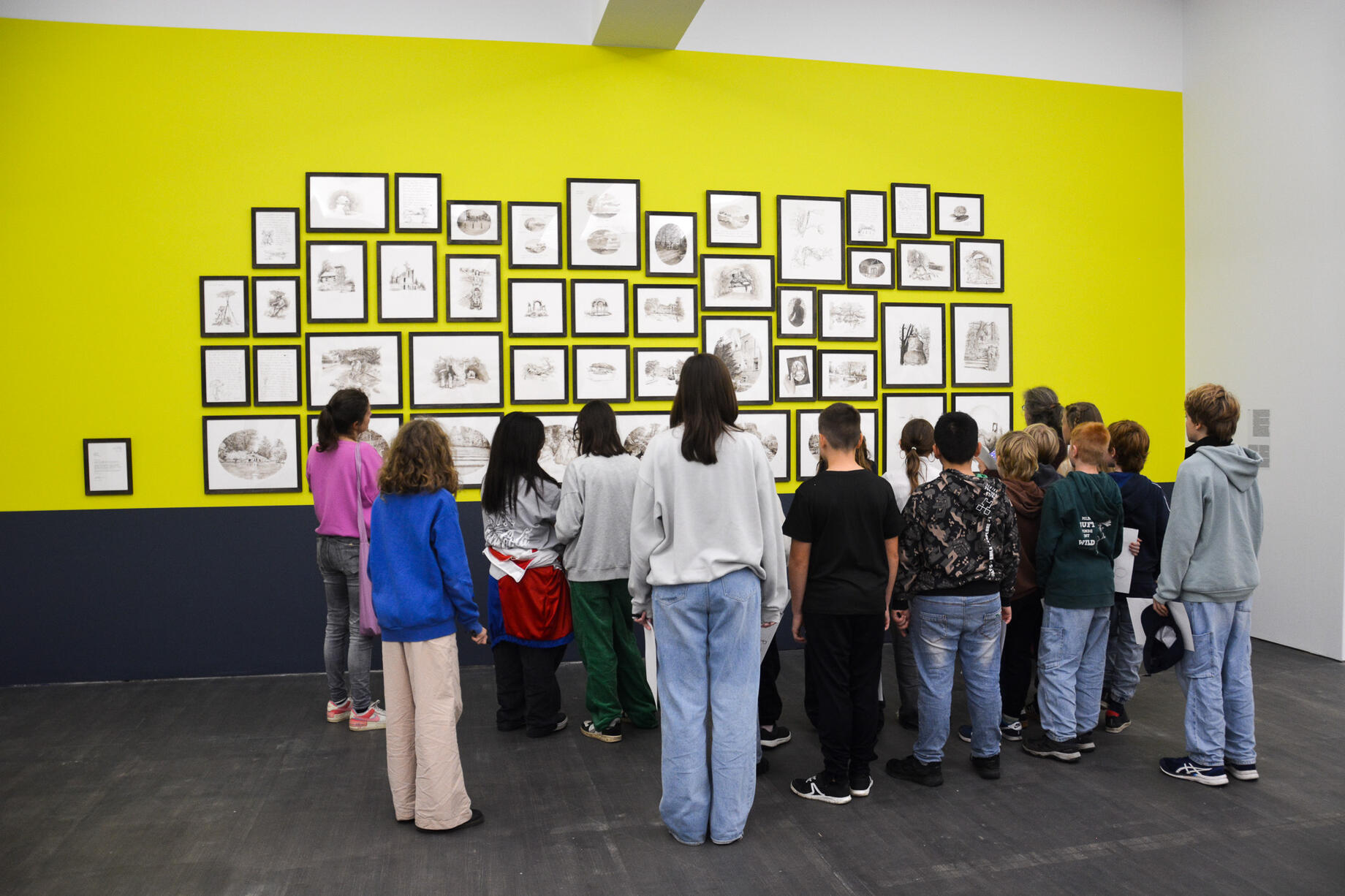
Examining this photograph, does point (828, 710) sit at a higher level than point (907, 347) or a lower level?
lower

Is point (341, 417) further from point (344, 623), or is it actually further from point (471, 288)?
point (471, 288)

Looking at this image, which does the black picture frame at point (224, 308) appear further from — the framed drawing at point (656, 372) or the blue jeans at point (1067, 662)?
the blue jeans at point (1067, 662)

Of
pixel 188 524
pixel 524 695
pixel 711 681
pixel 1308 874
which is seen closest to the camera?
pixel 1308 874

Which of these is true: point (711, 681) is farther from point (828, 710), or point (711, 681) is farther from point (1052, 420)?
point (1052, 420)

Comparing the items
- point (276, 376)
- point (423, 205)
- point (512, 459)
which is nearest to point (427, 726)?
point (512, 459)

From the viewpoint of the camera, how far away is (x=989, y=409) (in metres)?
6.04

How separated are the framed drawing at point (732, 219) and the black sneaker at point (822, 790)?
335cm

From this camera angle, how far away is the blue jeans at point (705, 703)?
306cm

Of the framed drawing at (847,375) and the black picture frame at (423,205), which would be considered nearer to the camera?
the black picture frame at (423,205)

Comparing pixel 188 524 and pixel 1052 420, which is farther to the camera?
pixel 188 524

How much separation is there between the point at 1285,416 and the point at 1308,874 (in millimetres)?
3711

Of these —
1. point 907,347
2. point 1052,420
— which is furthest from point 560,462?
point 1052,420

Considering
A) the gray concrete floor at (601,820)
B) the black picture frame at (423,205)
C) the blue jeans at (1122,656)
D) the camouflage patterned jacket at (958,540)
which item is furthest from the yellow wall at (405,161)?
the camouflage patterned jacket at (958,540)

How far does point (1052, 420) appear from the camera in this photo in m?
4.64
